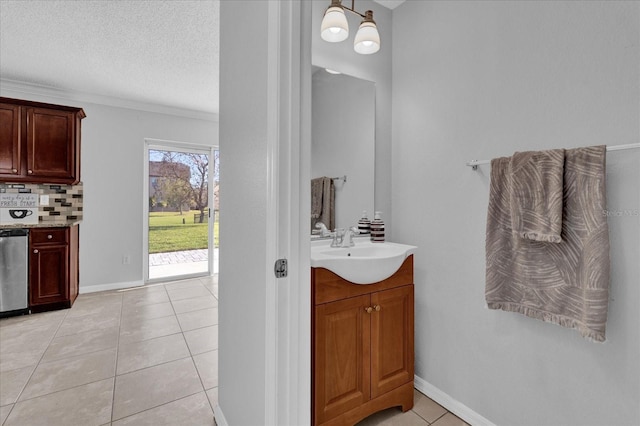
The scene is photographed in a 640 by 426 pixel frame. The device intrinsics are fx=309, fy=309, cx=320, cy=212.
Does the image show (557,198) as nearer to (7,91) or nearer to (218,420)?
(218,420)

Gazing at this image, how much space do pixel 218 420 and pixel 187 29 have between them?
9.00 feet

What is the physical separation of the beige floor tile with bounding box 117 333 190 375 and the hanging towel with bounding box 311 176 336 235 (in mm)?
1544

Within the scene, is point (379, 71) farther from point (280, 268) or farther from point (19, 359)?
point (19, 359)

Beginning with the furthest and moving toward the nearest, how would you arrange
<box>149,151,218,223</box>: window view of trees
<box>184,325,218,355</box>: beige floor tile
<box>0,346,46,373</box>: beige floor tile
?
<box>149,151,218,223</box>: window view of trees < <box>184,325,218,355</box>: beige floor tile < <box>0,346,46,373</box>: beige floor tile

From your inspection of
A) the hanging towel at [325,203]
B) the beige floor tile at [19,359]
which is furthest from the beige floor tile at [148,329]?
the hanging towel at [325,203]

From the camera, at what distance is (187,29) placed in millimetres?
2469

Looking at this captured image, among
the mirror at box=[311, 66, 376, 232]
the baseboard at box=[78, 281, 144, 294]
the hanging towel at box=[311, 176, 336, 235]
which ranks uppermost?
the mirror at box=[311, 66, 376, 232]

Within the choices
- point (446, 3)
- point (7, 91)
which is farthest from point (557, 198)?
point (7, 91)

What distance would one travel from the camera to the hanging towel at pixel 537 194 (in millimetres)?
1255

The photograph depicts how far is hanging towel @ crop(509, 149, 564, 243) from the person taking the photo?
49.4 inches

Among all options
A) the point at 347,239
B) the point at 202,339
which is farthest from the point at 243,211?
the point at 202,339

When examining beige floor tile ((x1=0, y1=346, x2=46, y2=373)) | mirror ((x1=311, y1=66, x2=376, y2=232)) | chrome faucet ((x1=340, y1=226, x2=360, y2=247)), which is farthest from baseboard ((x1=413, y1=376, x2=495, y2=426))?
beige floor tile ((x1=0, y1=346, x2=46, y2=373))

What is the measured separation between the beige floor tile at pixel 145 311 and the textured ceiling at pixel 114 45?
2553 mm

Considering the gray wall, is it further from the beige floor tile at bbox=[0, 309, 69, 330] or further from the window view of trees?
the window view of trees
